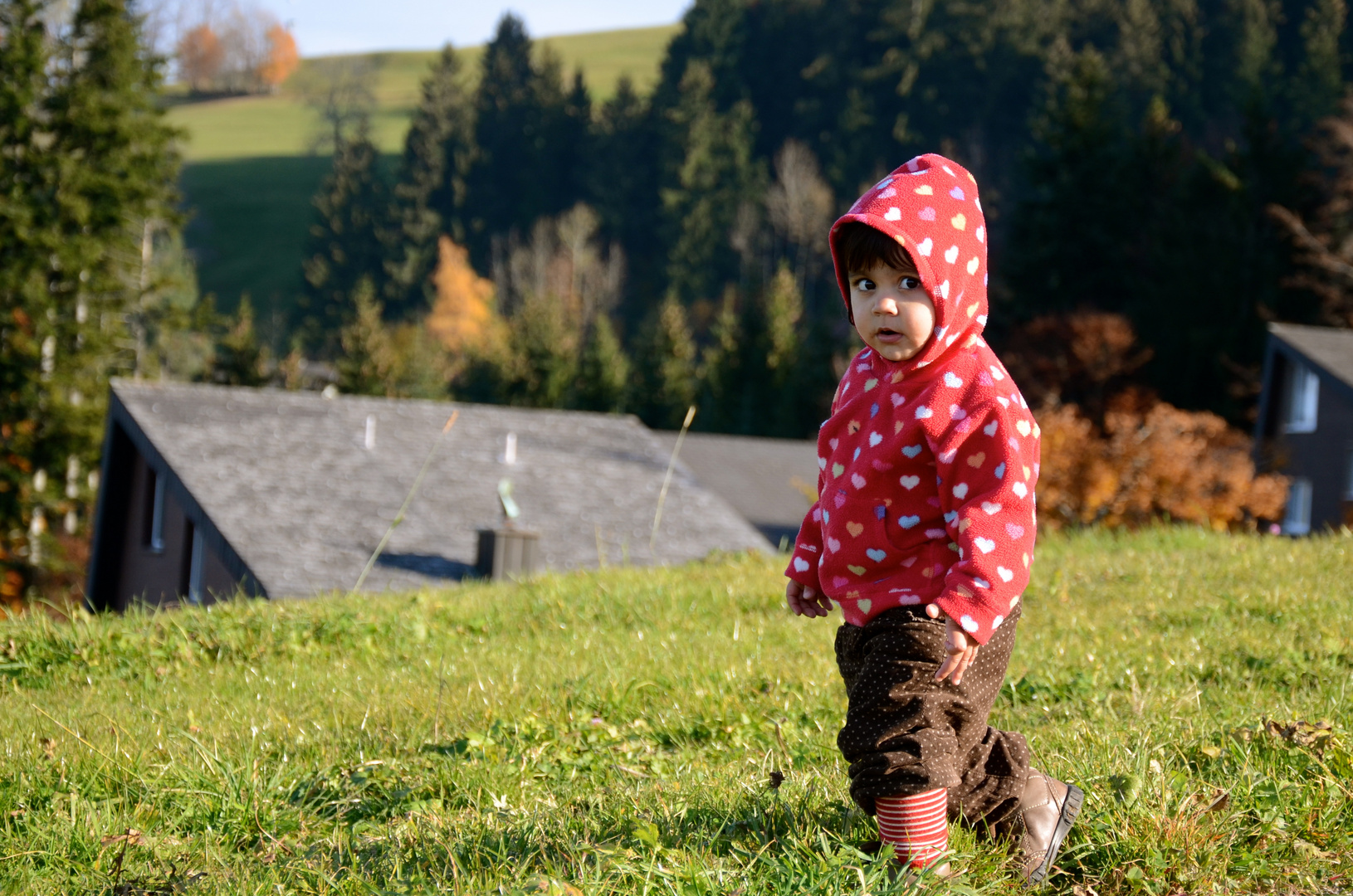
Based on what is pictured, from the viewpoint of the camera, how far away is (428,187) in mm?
88812

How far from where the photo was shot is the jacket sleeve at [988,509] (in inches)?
102

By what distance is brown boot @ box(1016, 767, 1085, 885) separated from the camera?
285 cm

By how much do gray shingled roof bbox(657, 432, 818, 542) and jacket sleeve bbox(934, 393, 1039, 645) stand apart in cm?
2740

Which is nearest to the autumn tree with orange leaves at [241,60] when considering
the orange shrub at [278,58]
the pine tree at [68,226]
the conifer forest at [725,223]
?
the orange shrub at [278,58]

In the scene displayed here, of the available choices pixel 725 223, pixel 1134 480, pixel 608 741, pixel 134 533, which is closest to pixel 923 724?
pixel 608 741

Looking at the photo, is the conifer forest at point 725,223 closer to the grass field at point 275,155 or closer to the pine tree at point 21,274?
the pine tree at point 21,274

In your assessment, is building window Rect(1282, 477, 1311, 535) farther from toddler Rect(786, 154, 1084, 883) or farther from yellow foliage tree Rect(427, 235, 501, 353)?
yellow foliage tree Rect(427, 235, 501, 353)

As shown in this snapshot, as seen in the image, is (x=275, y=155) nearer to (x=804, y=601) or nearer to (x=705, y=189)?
(x=705, y=189)

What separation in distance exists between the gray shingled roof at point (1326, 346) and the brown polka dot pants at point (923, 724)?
29.8m

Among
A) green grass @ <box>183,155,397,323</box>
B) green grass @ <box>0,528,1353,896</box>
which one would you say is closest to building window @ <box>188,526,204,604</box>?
green grass @ <box>0,528,1353,896</box>

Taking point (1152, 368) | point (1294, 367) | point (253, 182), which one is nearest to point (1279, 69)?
point (1152, 368)

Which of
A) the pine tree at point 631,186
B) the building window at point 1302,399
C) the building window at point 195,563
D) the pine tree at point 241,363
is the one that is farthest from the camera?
the pine tree at point 631,186

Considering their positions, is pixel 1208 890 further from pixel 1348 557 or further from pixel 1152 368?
pixel 1152 368

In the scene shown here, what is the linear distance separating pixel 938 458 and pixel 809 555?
59cm
